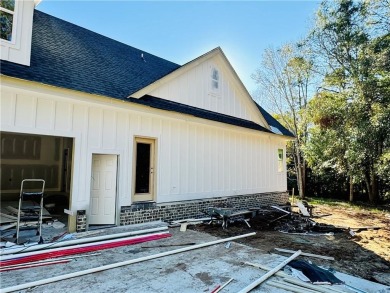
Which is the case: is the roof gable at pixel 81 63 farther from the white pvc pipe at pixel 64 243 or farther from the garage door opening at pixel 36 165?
the garage door opening at pixel 36 165

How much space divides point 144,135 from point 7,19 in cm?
427

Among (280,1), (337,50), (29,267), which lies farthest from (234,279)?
(337,50)

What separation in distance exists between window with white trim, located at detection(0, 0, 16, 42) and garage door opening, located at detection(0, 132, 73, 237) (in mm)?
5115

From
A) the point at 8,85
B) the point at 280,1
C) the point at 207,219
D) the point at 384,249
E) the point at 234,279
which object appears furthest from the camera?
the point at 280,1

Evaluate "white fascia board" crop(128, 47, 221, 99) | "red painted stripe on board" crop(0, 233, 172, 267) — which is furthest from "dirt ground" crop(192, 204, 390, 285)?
"white fascia board" crop(128, 47, 221, 99)

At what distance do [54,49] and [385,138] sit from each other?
14.7m

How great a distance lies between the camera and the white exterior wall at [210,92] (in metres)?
9.39

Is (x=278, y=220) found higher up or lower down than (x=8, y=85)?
lower down

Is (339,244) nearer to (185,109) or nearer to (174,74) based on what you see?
(185,109)

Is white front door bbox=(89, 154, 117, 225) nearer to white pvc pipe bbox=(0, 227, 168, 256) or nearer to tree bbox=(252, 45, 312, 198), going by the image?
white pvc pipe bbox=(0, 227, 168, 256)

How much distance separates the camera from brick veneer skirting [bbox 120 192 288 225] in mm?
7410

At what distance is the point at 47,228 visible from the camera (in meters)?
6.57

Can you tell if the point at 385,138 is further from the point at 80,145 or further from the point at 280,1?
the point at 80,145

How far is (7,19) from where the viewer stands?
233 inches
